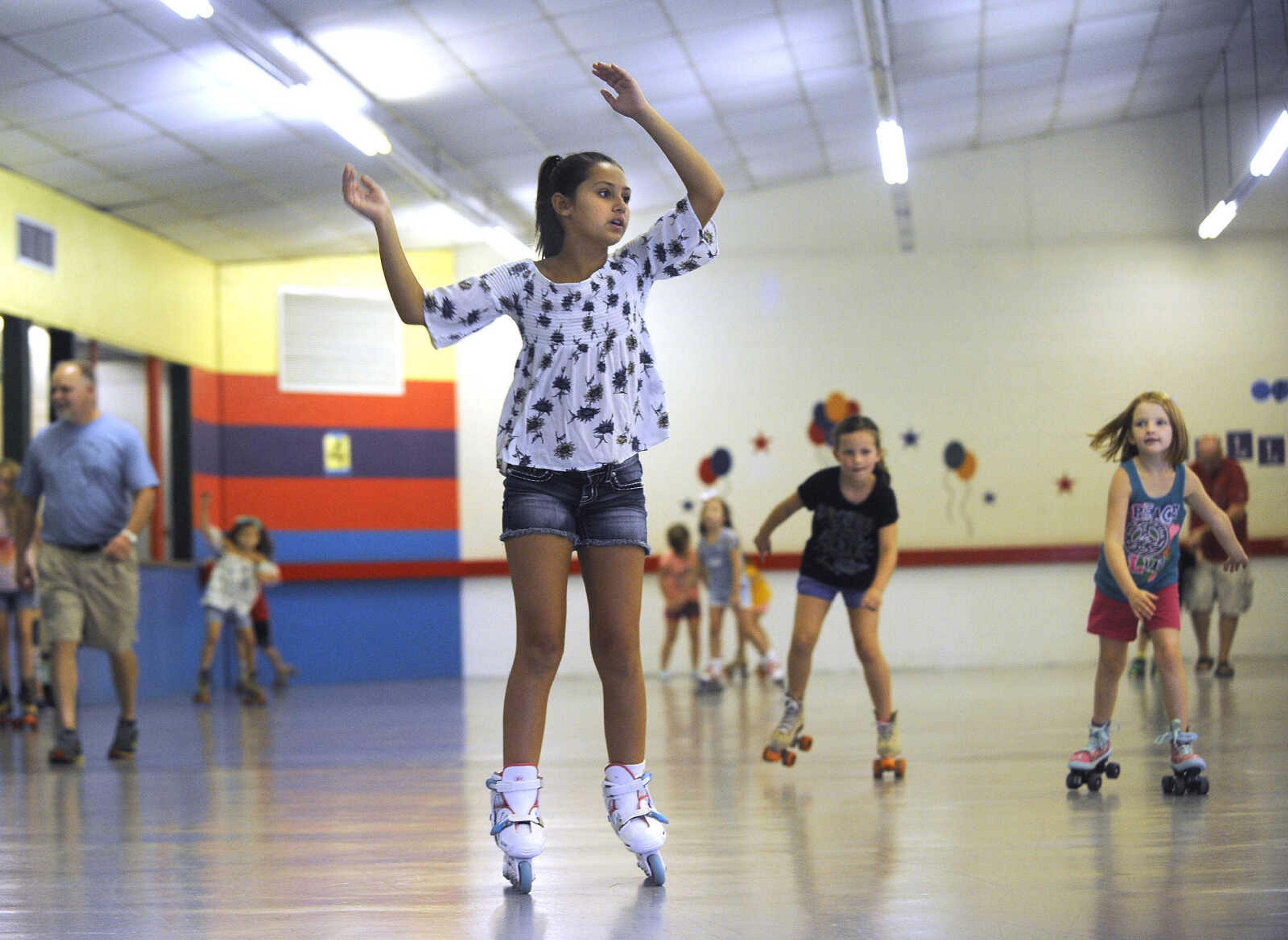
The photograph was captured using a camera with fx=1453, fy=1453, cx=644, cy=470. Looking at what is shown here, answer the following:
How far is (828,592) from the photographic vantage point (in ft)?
14.7

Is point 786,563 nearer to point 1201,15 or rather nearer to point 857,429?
point 1201,15

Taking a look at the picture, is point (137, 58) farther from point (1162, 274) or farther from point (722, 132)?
point (1162, 274)

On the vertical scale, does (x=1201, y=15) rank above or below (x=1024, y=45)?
above

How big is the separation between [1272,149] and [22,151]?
294 inches

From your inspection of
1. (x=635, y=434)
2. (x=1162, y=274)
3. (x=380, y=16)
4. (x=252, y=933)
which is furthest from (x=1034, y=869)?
(x=1162, y=274)

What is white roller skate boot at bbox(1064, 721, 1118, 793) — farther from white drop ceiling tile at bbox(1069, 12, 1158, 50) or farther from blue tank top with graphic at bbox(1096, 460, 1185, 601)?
white drop ceiling tile at bbox(1069, 12, 1158, 50)

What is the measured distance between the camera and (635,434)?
2.57m

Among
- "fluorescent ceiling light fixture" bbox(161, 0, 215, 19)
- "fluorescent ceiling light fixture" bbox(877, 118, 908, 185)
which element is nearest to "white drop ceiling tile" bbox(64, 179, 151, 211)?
"fluorescent ceiling light fixture" bbox(161, 0, 215, 19)

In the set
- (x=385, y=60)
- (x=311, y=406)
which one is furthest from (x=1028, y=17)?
(x=311, y=406)

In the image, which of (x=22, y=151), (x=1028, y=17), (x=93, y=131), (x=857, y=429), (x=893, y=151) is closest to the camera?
(x=857, y=429)

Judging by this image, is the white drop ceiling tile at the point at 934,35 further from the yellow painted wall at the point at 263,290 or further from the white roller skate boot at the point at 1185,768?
the white roller skate boot at the point at 1185,768

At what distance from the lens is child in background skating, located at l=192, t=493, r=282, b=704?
9422mm

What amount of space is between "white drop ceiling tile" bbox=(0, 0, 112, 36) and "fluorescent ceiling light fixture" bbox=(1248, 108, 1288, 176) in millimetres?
6493

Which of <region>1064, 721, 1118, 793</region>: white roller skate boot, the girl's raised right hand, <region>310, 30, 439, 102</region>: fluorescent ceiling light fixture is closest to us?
the girl's raised right hand
